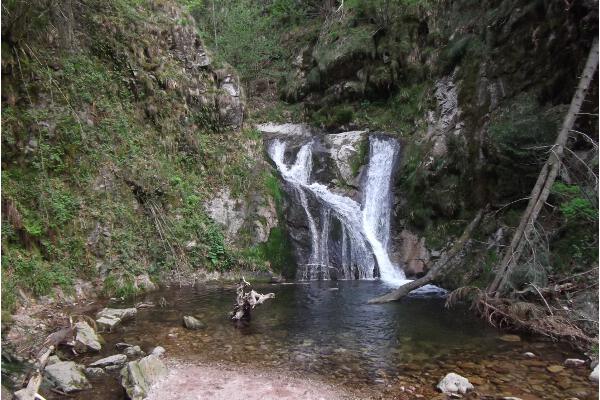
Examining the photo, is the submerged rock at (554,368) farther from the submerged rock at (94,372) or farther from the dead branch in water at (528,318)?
the submerged rock at (94,372)

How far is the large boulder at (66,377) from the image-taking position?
5.08 metres

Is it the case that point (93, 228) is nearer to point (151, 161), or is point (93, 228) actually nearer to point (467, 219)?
point (151, 161)

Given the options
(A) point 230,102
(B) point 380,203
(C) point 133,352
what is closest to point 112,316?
(C) point 133,352

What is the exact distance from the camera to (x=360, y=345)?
269 inches

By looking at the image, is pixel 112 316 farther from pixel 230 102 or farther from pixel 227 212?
pixel 230 102

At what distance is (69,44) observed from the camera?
1091 cm

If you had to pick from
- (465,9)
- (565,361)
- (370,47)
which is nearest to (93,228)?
(565,361)

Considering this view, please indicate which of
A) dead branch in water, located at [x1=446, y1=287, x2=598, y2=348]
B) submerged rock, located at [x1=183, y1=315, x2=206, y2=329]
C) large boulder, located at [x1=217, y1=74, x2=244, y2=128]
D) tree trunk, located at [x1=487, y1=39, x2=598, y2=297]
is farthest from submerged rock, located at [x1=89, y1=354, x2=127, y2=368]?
large boulder, located at [x1=217, y1=74, x2=244, y2=128]

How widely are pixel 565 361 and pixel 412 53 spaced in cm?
1647

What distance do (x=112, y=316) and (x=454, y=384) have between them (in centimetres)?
590

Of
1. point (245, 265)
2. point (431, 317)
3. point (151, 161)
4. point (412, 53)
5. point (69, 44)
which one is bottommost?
point (431, 317)

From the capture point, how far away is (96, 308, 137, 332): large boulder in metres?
7.36

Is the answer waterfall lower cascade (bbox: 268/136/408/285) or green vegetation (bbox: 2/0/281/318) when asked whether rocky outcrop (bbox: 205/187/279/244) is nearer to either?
green vegetation (bbox: 2/0/281/318)

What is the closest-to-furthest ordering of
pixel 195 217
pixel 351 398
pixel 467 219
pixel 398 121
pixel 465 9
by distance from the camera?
pixel 351 398, pixel 467 219, pixel 195 217, pixel 465 9, pixel 398 121
